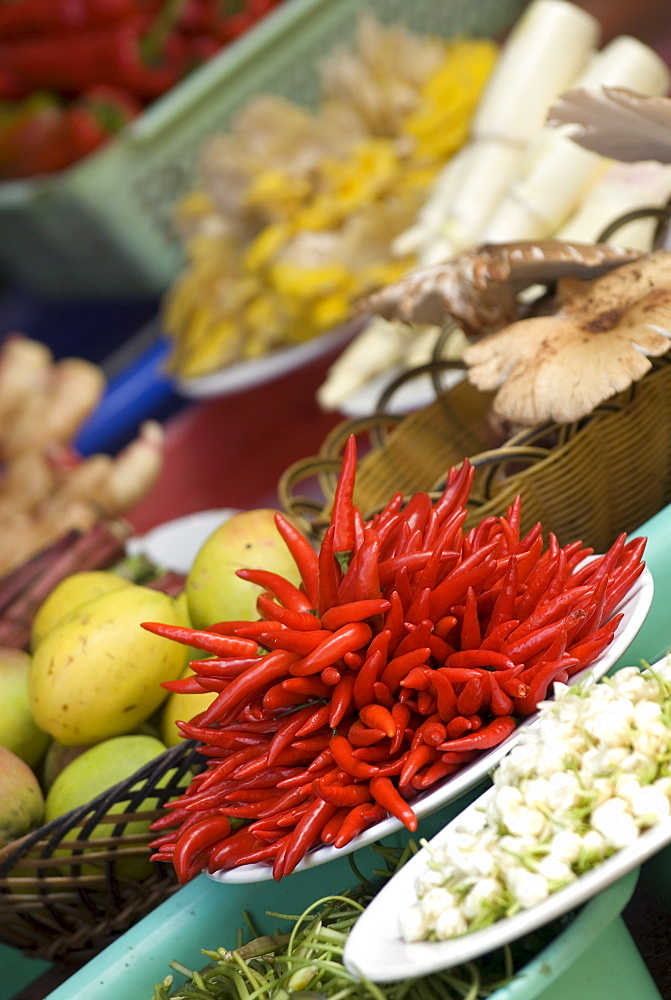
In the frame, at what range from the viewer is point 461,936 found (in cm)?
47

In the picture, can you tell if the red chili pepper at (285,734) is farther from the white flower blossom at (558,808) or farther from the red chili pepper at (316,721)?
the white flower blossom at (558,808)

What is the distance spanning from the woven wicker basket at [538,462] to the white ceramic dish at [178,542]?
0.31 meters

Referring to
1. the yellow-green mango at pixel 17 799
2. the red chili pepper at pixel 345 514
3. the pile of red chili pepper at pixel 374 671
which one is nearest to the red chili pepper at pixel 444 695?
the pile of red chili pepper at pixel 374 671

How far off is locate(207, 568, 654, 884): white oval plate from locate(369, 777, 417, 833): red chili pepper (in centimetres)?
1

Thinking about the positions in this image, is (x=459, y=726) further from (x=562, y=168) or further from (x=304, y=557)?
(x=562, y=168)

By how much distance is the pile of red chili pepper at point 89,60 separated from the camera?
87.9 inches

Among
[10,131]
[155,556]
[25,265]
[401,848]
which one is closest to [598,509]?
[401,848]

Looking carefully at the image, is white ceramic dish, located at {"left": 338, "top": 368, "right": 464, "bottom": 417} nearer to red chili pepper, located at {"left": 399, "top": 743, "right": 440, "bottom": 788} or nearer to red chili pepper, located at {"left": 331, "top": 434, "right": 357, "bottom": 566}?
red chili pepper, located at {"left": 331, "top": 434, "right": 357, "bottom": 566}

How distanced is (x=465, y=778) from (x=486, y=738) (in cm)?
3


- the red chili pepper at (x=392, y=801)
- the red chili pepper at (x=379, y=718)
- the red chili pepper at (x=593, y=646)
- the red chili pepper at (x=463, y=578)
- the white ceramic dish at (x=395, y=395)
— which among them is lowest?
the white ceramic dish at (x=395, y=395)

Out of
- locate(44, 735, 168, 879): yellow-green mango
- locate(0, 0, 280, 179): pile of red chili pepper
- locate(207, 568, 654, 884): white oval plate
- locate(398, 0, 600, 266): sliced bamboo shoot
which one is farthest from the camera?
locate(0, 0, 280, 179): pile of red chili pepper

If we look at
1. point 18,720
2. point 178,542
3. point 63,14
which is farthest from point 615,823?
point 63,14

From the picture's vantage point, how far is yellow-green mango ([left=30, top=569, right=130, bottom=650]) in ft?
3.11

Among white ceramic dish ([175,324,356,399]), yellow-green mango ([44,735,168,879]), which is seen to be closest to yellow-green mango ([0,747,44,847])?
yellow-green mango ([44,735,168,879])
